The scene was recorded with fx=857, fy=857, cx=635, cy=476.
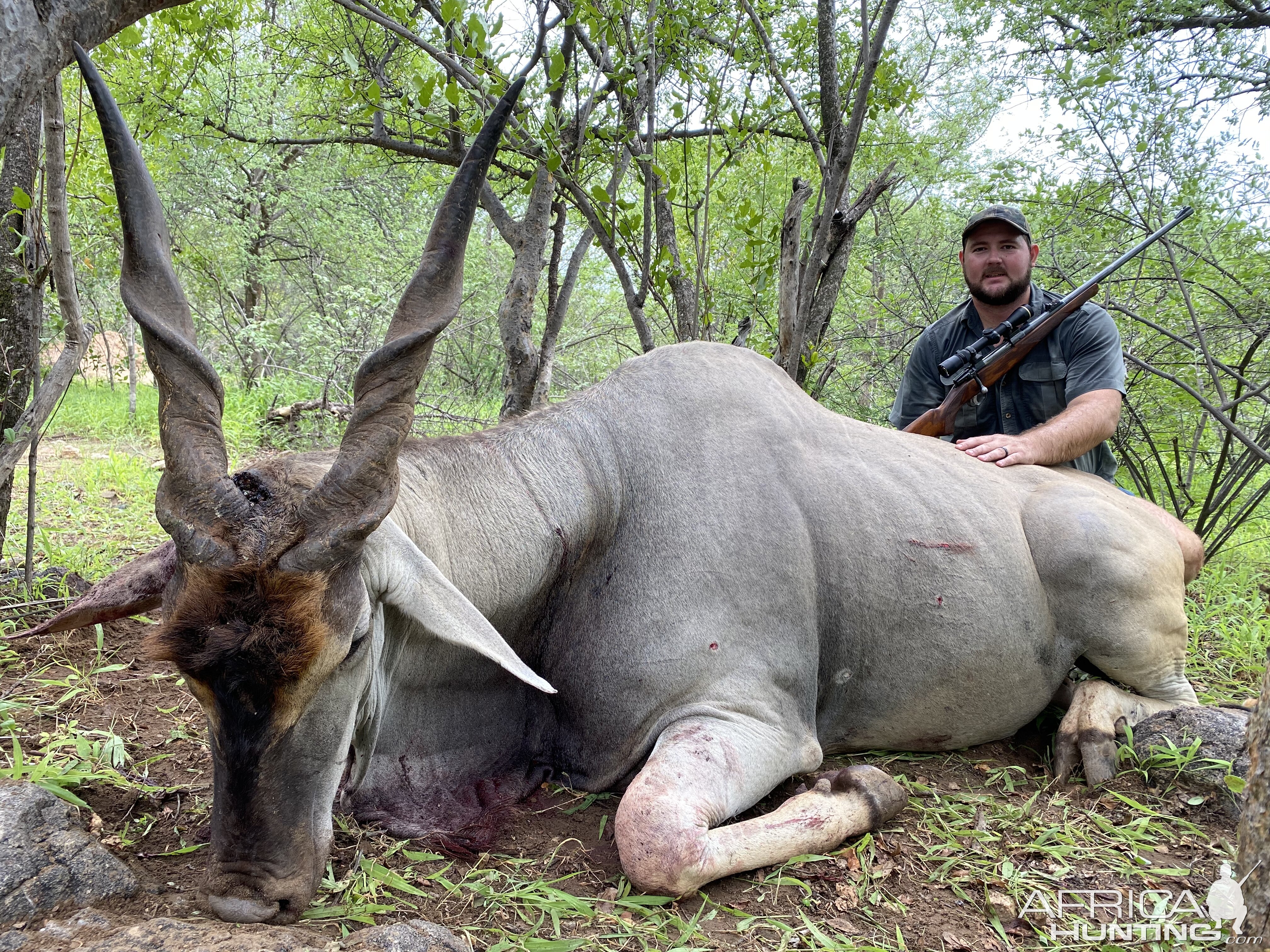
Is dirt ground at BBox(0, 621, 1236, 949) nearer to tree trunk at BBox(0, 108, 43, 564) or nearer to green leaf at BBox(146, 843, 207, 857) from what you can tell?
green leaf at BBox(146, 843, 207, 857)

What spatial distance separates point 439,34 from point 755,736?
5852 millimetres

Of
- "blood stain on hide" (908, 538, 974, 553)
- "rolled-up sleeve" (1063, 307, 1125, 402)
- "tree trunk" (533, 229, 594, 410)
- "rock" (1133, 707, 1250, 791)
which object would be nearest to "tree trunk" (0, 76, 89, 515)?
"tree trunk" (533, 229, 594, 410)

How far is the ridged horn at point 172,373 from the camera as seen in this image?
93.4 inches

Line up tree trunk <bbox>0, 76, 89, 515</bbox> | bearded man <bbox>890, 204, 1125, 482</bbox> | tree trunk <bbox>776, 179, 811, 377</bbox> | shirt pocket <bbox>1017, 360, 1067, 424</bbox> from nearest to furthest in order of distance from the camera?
tree trunk <bbox>0, 76, 89, 515</bbox>
bearded man <bbox>890, 204, 1125, 482</bbox>
shirt pocket <bbox>1017, 360, 1067, 424</bbox>
tree trunk <bbox>776, 179, 811, 377</bbox>

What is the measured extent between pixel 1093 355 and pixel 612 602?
3365 millimetres

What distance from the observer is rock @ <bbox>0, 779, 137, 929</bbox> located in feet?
7.06

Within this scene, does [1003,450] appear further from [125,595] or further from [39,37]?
[39,37]

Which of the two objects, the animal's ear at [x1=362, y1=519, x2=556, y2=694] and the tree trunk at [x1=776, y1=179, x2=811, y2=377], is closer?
the animal's ear at [x1=362, y1=519, x2=556, y2=694]

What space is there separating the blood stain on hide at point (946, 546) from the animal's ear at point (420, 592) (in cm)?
185

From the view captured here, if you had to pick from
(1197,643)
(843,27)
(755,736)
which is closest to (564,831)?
(755,736)

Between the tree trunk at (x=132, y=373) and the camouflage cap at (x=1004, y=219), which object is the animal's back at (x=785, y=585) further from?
the tree trunk at (x=132, y=373)

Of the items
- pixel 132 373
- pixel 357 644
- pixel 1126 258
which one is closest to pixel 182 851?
pixel 357 644

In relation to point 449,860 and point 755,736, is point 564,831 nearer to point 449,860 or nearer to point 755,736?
point 449,860

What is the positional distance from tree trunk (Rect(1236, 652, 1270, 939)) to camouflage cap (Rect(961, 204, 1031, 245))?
3.95 meters
